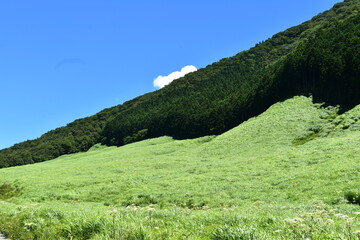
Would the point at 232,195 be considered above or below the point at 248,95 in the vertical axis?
below

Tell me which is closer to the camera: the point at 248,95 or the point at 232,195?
the point at 232,195

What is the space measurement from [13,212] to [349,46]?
74272 mm

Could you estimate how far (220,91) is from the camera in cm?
11806

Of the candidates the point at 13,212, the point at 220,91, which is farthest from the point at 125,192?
the point at 220,91

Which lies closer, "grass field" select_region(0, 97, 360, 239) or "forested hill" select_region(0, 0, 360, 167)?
"grass field" select_region(0, 97, 360, 239)

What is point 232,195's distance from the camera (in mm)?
23250

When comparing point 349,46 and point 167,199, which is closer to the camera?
point 167,199

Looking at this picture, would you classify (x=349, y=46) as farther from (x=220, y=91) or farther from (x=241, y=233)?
(x=241, y=233)

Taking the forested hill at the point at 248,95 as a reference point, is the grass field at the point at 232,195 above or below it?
below

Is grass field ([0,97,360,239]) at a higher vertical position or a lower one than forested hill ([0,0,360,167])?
lower

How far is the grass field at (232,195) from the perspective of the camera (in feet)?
27.0

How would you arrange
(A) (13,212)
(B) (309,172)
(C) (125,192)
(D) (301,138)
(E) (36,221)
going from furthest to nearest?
(D) (301,138) < (C) (125,192) < (B) (309,172) < (A) (13,212) < (E) (36,221)

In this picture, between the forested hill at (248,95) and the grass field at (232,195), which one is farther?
the forested hill at (248,95)

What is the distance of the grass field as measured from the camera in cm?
823
